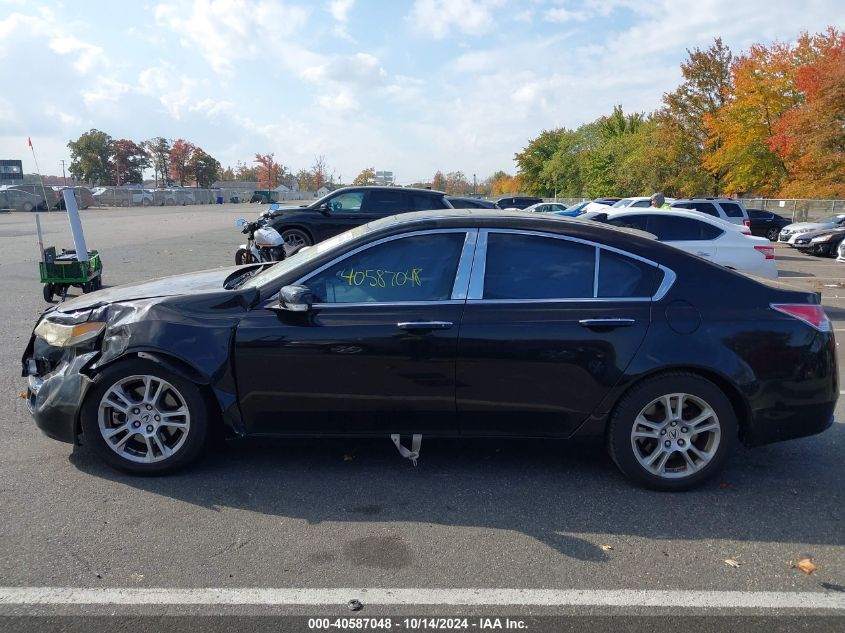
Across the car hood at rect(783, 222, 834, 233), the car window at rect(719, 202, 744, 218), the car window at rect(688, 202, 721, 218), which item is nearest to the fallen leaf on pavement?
the car window at rect(688, 202, 721, 218)

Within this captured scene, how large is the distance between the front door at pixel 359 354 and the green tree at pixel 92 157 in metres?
107

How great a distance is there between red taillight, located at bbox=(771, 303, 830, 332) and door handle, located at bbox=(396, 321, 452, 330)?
2.00 meters

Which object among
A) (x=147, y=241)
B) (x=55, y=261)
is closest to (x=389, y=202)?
(x=55, y=261)

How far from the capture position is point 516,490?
4031 mm

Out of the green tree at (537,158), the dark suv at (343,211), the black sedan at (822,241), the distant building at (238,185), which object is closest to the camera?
the dark suv at (343,211)

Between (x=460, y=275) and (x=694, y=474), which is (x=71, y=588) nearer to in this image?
(x=460, y=275)

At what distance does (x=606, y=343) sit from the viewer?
3.95m

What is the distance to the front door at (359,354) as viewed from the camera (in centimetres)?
395

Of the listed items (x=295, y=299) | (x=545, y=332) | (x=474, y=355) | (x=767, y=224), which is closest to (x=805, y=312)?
(x=545, y=332)

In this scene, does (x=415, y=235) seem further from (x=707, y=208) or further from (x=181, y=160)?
(x=181, y=160)

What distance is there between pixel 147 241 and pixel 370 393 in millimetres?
18841

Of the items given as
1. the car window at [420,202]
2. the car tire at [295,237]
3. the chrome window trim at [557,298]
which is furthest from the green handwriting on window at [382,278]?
the car tire at [295,237]

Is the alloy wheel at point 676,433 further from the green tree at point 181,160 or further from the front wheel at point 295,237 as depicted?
the green tree at point 181,160

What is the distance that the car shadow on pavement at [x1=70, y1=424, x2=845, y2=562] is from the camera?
3641mm
